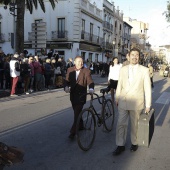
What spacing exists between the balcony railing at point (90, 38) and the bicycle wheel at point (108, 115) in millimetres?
29265

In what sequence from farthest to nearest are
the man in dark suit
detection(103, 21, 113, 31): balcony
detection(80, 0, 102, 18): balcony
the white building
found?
1. detection(103, 21, 113, 31): balcony
2. detection(80, 0, 102, 18): balcony
3. the white building
4. the man in dark suit

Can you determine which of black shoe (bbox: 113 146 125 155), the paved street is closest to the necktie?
black shoe (bbox: 113 146 125 155)

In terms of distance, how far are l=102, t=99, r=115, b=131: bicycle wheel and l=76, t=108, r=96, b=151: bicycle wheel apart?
0.82 m

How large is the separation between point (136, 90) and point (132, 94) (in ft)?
0.33

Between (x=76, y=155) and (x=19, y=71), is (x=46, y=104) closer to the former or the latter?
(x=19, y=71)

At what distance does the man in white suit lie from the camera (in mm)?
4945

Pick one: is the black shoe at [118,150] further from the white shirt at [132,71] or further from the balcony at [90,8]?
the balcony at [90,8]

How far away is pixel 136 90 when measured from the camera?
496 cm

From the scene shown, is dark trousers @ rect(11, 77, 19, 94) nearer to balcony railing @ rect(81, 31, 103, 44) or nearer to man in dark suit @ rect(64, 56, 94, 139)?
man in dark suit @ rect(64, 56, 94, 139)

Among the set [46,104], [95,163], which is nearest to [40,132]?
[95,163]

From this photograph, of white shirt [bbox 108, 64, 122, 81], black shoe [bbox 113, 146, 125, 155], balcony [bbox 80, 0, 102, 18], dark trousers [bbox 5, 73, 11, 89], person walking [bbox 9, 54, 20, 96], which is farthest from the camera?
balcony [bbox 80, 0, 102, 18]

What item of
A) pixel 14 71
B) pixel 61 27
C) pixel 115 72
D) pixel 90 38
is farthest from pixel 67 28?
pixel 115 72

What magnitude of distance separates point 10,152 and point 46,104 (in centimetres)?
761

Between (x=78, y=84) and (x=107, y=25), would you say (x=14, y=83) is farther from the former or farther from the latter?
(x=107, y=25)
